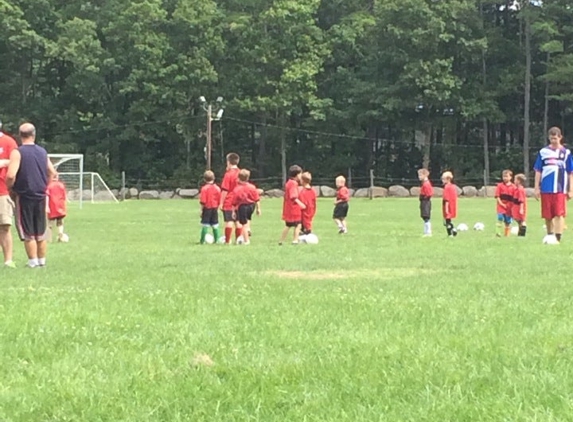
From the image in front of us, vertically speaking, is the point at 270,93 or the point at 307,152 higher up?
the point at 270,93

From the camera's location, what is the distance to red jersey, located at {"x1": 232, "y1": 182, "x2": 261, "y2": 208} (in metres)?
15.8

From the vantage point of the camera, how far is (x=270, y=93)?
5719cm

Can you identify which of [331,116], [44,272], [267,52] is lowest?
[44,272]

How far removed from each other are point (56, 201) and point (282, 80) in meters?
39.5

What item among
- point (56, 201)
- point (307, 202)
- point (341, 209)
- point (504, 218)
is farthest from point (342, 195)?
point (56, 201)

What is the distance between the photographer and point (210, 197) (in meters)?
16.7

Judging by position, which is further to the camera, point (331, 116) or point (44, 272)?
point (331, 116)

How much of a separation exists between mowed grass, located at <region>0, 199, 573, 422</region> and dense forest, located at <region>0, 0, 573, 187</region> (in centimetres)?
4773

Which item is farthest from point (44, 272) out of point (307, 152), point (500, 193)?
point (307, 152)

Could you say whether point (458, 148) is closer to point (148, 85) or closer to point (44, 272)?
point (148, 85)

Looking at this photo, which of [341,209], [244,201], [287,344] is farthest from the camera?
[341,209]

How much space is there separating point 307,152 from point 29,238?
51.5 meters

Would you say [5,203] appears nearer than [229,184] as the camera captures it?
Yes

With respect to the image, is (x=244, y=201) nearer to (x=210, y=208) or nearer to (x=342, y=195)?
(x=210, y=208)
